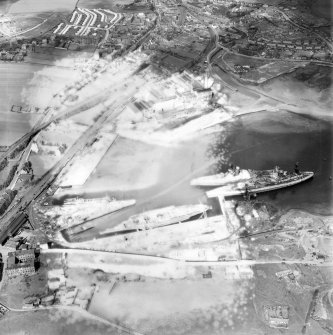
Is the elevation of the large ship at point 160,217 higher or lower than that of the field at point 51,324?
lower

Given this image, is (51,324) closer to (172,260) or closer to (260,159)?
(172,260)

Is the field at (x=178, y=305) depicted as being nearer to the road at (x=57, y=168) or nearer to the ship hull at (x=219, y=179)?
the ship hull at (x=219, y=179)

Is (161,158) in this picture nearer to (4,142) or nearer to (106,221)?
(106,221)

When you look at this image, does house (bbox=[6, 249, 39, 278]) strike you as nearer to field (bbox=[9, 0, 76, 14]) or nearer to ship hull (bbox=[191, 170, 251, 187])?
ship hull (bbox=[191, 170, 251, 187])

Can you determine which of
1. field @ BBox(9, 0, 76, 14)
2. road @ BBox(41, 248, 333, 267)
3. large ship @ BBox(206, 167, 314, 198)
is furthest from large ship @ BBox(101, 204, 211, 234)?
field @ BBox(9, 0, 76, 14)

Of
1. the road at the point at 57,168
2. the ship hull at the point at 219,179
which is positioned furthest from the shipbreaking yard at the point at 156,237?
the ship hull at the point at 219,179

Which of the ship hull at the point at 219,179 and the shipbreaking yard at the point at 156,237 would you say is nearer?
the shipbreaking yard at the point at 156,237
